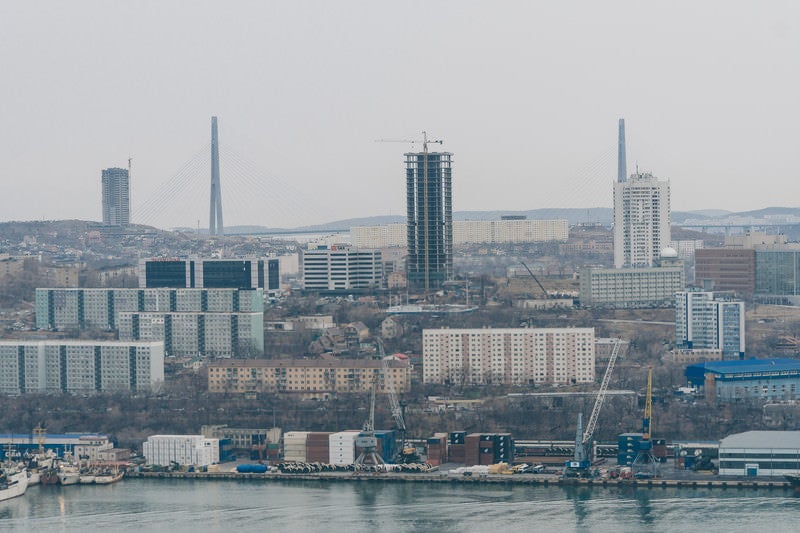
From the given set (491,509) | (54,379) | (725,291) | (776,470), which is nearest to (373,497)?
(491,509)

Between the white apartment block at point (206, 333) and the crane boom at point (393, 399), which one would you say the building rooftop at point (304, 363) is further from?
the white apartment block at point (206, 333)

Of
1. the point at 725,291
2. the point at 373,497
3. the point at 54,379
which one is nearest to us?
the point at 373,497

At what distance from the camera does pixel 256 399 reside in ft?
64.8

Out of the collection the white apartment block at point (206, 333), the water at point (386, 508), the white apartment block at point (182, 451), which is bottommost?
the water at point (386, 508)

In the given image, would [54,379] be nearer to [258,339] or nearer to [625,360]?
[258,339]

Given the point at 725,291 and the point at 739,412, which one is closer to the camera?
the point at 739,412

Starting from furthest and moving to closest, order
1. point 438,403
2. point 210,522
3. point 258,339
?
point 258,339 → point 438,403 → point 210,522

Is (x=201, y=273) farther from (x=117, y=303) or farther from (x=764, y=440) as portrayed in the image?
(x=764, y=440)

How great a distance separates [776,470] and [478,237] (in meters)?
25.6

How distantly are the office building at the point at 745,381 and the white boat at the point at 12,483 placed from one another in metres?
6.12

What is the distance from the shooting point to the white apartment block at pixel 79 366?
20.9 m

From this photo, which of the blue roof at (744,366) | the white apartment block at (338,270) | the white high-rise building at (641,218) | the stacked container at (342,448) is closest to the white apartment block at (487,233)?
the white high-rise building at (641,218)

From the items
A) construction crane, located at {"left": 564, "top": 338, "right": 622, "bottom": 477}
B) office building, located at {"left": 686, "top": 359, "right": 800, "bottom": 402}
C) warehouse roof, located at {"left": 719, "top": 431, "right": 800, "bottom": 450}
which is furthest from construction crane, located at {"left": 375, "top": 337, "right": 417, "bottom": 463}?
office building, located at {"left": 686, "top": 359, "right": 800, "bottom": 402}

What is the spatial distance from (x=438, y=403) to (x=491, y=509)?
15.0 ft
